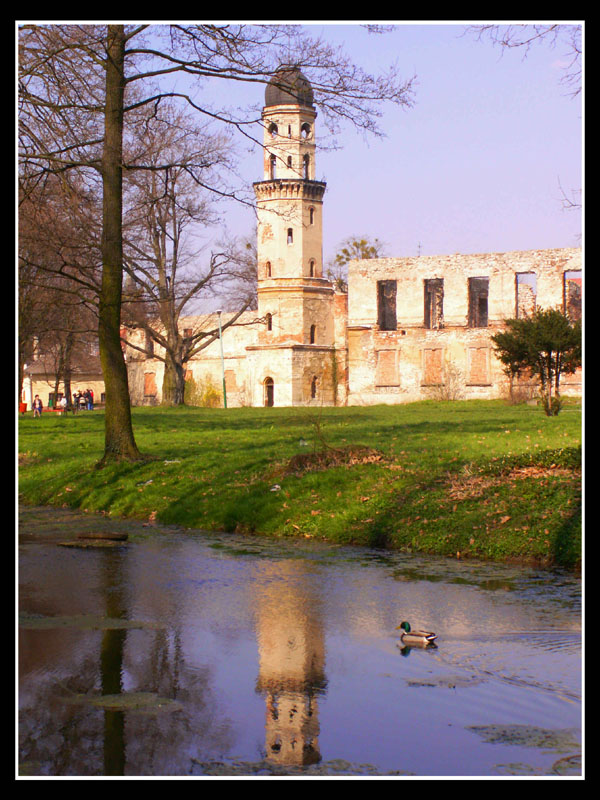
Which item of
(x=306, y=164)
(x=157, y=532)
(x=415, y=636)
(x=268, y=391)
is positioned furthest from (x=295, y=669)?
(x=306, y=164)

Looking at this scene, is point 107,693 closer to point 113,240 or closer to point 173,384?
point 113,240

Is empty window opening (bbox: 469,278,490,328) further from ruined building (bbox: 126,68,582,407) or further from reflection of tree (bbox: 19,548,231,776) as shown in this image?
reflection of tree (bbox: 19,548,231,776)

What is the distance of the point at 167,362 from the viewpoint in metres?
61.1

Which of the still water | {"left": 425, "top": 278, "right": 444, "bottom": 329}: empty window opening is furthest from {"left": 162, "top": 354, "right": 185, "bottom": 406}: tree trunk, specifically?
the still water

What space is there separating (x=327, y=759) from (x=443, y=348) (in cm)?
6087

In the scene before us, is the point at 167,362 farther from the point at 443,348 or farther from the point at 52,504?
the point at 52,504

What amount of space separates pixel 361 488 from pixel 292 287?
5143cm

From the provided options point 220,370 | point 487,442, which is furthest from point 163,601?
point 220,370

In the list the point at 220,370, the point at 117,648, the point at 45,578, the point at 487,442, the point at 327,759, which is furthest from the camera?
the point at 220,370

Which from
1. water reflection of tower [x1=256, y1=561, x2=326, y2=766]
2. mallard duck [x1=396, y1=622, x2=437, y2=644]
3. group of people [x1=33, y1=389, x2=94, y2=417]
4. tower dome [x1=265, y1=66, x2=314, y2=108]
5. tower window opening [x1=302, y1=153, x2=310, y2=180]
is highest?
tower window opening [x1=302, y1=153, x2=310, y2=180]

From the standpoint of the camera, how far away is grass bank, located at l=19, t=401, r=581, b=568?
12719mm

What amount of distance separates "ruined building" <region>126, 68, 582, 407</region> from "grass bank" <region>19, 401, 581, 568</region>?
40081 millimetres

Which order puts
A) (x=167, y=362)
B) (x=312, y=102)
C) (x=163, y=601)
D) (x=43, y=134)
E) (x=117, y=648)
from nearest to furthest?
1. (x=117, y=648)
2. (x=163, y=601)
3. (x=43, y=134)
4. (x=312, y=102)
5. (x=167, y=362)

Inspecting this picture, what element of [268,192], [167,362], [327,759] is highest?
[268,192]
